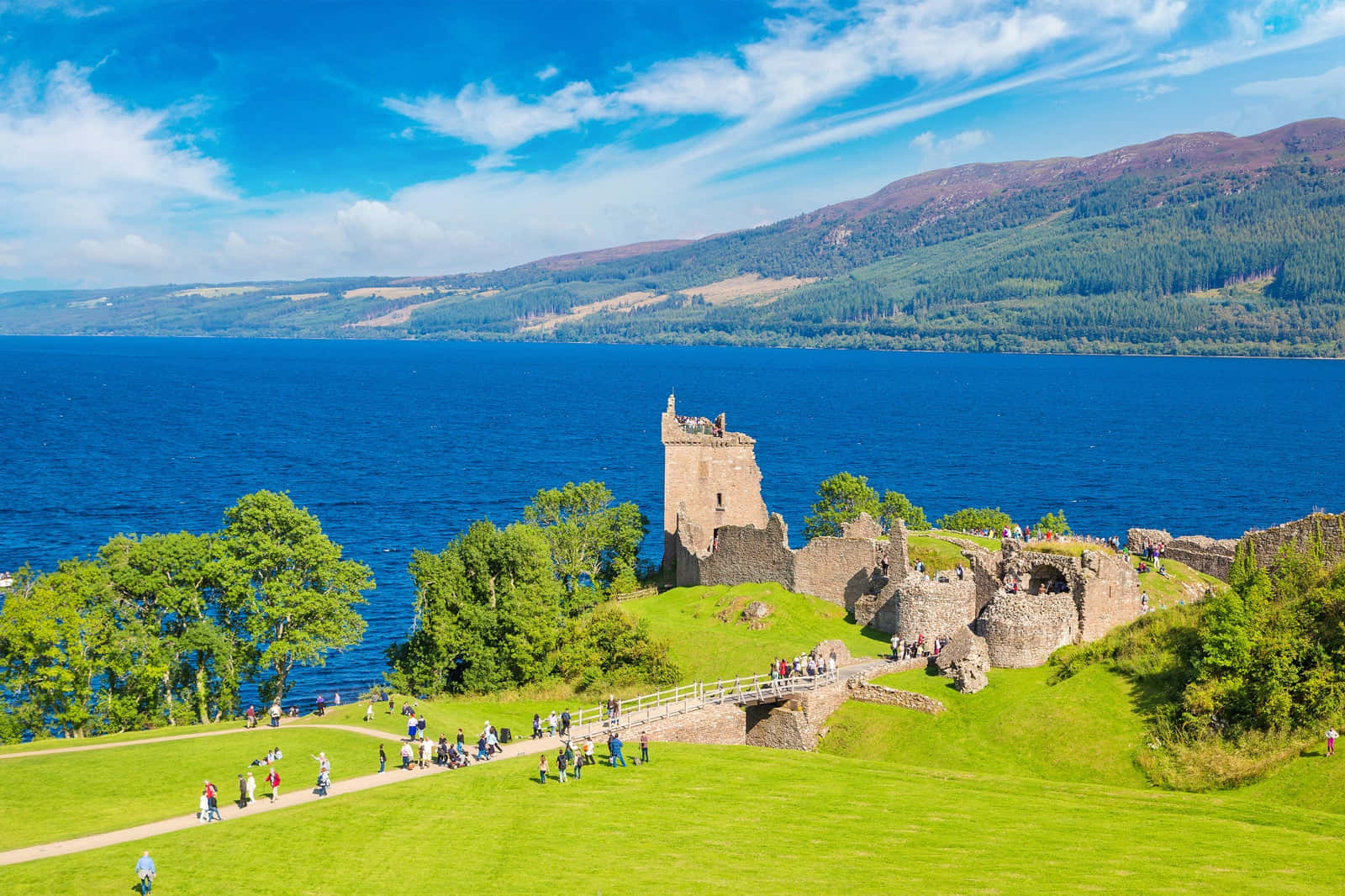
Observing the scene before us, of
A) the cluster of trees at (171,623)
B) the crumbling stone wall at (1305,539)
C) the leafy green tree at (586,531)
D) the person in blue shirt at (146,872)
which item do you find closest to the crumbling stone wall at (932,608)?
the crumbling stone wall at (1305,539)

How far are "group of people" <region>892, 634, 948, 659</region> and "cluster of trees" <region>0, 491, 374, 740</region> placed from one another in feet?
91.9

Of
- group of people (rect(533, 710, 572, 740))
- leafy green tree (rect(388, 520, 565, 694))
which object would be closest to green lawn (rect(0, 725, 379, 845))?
group of people (rect(533, 710, 572, 740))

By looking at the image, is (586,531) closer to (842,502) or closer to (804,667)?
(842,502)

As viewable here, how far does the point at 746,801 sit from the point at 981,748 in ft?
38.9

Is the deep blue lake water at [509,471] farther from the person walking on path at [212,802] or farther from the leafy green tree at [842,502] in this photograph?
the person walking on path at [212,802]

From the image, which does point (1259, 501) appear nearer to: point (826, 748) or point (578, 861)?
point (826, 748)

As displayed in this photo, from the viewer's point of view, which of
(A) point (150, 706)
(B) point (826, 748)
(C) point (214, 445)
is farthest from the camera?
(C) point (214, 445)

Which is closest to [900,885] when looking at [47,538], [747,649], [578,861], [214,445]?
[578,861]

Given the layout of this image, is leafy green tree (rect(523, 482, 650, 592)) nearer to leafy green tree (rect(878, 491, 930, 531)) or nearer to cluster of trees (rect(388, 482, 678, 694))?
cluster of trees (rect(388, 482, 678, 694))

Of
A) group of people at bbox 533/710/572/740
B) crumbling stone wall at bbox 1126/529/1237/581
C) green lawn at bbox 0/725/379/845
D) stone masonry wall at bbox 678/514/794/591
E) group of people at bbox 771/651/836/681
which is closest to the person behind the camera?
green lawn at bbox 0/725/379/845

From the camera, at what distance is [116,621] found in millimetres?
53250

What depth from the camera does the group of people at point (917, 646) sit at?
51.5 metres

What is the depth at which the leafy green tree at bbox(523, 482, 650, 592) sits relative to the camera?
7575 cm

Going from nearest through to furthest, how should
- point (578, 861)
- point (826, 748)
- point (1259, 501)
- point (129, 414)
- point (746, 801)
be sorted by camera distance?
point (578, 861)
point (746, 801)
point (826, 748)
point (1259, 501)
point (129, 414)
